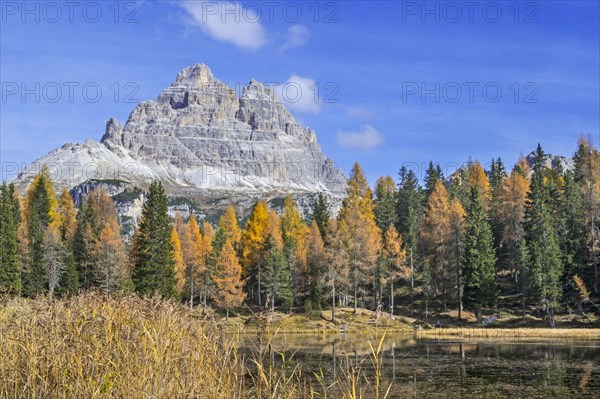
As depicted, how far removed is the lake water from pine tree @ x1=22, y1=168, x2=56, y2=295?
28.6m

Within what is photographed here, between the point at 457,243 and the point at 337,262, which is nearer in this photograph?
the point at 337,262

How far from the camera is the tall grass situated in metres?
9.84

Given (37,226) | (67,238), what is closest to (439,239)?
(67,238)

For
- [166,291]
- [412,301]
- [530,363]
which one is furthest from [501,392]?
[412,301]

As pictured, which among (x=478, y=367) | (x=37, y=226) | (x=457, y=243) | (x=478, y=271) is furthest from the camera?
(x=37, y=226)

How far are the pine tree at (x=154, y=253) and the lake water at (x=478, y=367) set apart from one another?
1759 centimetres

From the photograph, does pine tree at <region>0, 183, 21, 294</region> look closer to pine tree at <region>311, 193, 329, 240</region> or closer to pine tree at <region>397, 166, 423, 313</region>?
pine tree at <region>311, 193, 329, 240</region>

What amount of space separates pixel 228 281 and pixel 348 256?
1420 cm

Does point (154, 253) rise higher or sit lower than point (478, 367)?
higher

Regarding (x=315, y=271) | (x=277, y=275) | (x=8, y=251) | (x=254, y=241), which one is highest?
(x=254, y=241)

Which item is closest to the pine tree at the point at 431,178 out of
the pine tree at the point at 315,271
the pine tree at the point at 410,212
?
the pine tree at the point at 410,212

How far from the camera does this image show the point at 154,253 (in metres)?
60.2

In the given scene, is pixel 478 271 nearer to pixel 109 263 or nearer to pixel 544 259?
pixel 544 259

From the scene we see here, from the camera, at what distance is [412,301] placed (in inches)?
3078
